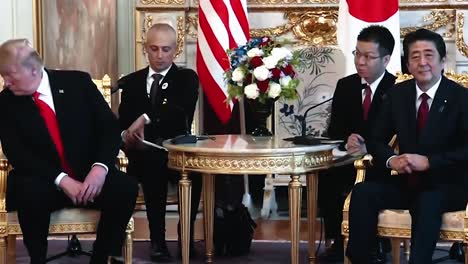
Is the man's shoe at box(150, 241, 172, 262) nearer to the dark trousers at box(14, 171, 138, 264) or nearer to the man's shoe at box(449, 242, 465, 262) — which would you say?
the dark trousers at box(14, 171, 138, 264)

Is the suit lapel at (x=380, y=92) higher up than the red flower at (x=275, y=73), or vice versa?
the red flower at (x=275, y=73)

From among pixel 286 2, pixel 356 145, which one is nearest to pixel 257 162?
pixel 356 145

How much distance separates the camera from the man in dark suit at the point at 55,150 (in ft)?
11.3

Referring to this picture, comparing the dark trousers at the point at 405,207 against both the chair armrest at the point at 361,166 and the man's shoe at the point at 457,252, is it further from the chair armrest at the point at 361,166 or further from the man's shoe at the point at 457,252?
the man's shoe at the point at 457,252

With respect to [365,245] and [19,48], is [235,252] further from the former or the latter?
[19,48]

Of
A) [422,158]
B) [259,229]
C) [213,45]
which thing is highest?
[213,45]

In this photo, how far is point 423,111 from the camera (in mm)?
3568

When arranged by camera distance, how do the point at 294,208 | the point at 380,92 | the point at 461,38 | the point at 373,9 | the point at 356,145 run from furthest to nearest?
the point at 461,38, the point at 373,9, the point at 380,92, the point at 356,145, the point at 294,208

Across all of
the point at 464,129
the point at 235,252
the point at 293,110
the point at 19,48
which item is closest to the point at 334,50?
the point at 293,110

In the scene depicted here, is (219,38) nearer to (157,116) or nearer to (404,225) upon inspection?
(157,116)

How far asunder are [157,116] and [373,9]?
1707mm

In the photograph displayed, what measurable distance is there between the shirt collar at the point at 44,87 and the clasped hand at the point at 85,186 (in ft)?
1.35

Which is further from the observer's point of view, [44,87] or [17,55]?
[44,87]

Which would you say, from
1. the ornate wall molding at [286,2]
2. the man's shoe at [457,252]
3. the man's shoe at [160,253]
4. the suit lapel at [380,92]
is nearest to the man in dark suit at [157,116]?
the man's shoe at [160,253]
